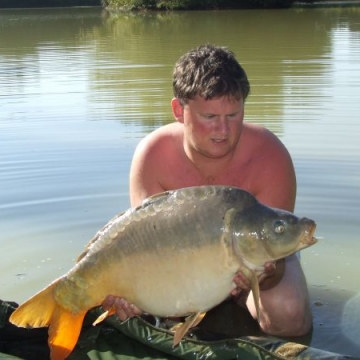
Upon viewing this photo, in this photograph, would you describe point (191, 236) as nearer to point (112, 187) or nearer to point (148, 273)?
point (148, 273)

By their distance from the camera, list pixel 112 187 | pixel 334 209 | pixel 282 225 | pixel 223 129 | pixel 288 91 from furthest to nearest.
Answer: pixel 288 91, pixel 112 187, pixel 334 209, pixel 223 129, pixel 282 225

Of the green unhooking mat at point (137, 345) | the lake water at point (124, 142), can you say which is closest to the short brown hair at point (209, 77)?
the green unhooking mat at point (137, 345)

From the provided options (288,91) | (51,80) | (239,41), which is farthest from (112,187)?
(239,41)

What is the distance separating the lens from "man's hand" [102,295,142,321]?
2.74 meters

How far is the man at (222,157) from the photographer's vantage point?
3.13 meters

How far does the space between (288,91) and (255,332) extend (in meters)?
6.84

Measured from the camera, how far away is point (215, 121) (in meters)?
3.13

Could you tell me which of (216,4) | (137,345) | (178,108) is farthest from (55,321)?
(216,4)

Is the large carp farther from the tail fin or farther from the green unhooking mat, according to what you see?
the green unhooking mat

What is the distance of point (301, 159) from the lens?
6234 mm

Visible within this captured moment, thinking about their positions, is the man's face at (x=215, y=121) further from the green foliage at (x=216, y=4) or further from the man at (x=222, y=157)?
the green foliage at (x=216, y=4)

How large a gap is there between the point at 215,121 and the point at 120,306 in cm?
85

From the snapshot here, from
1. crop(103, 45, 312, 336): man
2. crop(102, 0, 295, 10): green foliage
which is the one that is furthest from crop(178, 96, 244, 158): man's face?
crop(102, 0, 295, 10): green foliage

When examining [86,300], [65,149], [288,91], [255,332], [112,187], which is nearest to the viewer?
[86,300]
